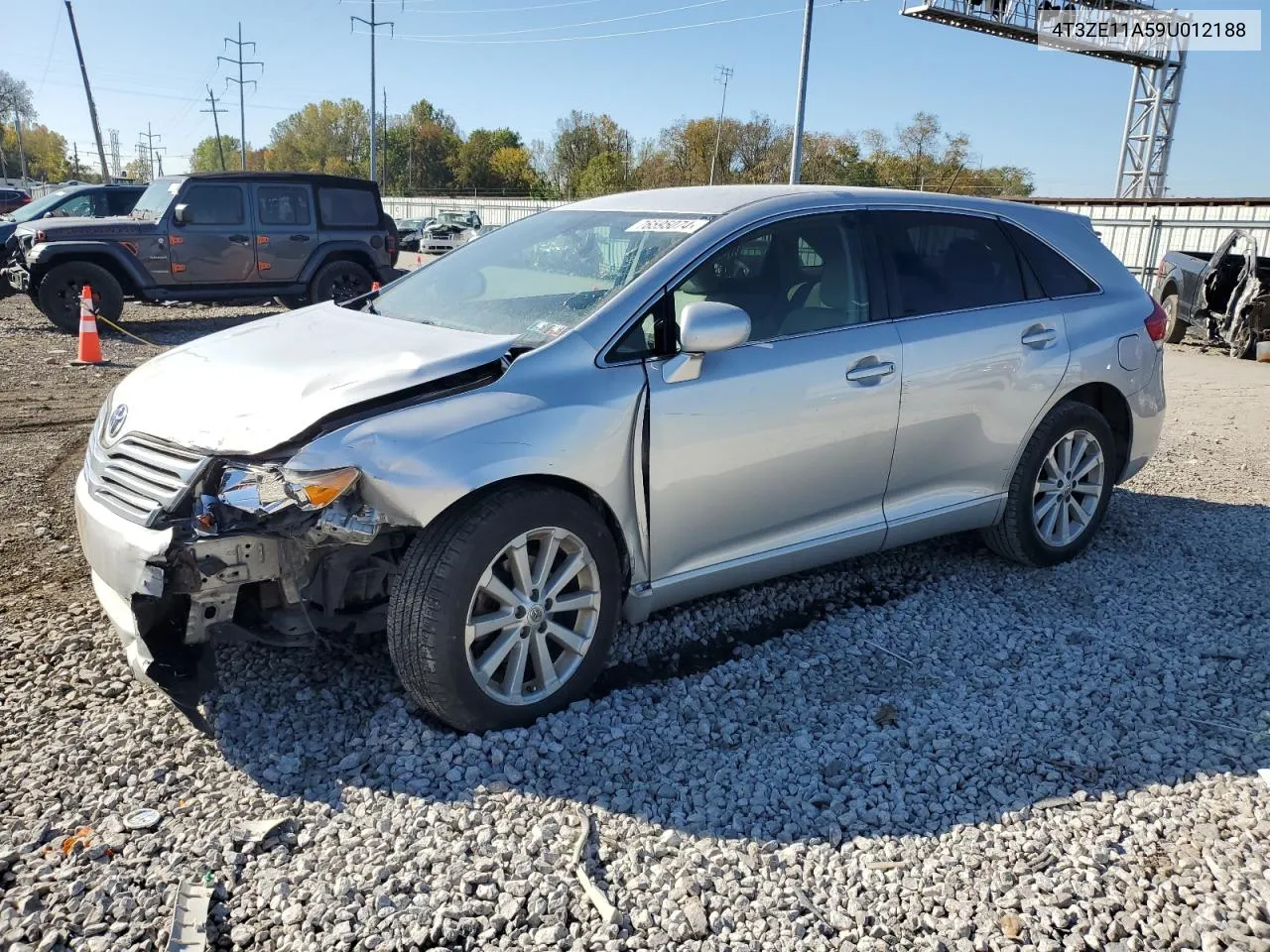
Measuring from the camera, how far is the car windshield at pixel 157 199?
486 inches

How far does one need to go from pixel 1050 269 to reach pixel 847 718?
258 cm

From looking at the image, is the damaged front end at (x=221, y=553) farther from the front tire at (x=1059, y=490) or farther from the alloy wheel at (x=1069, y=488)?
the alloy wheel at (x=1069, y=488)

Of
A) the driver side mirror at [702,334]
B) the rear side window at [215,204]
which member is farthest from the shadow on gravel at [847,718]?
the rear side window at [215,204]

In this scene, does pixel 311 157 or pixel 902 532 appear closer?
pixel 902 532

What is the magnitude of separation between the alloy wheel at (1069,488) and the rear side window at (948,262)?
79 centimetres

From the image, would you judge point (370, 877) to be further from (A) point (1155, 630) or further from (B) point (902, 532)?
(A) point (1155, 630)

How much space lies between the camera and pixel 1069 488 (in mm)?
4777

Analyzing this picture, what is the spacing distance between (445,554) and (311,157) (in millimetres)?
103812

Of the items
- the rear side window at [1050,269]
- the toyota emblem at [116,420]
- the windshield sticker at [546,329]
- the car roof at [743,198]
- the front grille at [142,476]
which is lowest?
the front grille at [142,476]

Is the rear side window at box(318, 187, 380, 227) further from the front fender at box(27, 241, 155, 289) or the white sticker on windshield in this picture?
the white sticker on windshield

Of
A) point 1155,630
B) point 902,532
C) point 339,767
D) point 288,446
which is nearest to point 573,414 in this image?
point 288,446

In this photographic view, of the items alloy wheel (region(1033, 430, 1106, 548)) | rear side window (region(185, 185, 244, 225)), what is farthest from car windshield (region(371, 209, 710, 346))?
rear side window (region(185, 185, 244, 225))


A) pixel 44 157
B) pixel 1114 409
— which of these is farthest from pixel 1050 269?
pixel 44 157

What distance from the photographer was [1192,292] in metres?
14.7
